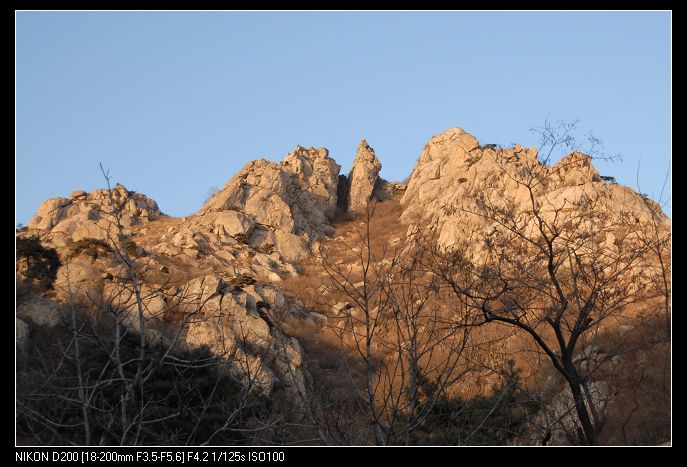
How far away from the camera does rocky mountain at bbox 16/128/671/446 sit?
23.0 meters

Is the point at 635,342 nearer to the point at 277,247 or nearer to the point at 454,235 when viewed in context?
the point at 454,235

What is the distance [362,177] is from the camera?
4928 centimetres

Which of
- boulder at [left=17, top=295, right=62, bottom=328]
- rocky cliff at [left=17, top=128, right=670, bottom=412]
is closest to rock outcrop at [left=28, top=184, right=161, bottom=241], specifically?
rocky cliff at [left=17, top=128, right=670, bottom=412]

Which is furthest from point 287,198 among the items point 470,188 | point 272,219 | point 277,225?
point 470,188

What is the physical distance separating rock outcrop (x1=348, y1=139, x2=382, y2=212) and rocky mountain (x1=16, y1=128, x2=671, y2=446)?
0.33 feet

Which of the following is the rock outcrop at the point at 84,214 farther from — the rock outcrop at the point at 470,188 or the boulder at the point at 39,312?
the rock outcrop at the point at 470,188

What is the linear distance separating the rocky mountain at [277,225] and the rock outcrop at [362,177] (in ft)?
0.33

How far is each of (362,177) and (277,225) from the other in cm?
1156

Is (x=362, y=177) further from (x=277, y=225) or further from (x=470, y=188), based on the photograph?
(x=470, y=188)

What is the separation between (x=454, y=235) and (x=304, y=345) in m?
11.7

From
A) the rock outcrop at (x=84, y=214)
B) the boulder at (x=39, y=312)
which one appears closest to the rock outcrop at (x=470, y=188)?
the boulder at (x=39, y=312)
